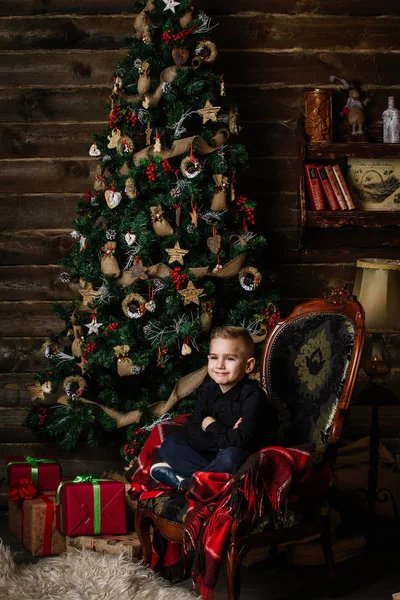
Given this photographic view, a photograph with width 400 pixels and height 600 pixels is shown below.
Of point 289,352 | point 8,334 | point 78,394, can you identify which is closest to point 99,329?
point 78,394

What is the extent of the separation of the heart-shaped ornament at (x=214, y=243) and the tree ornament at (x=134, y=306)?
38cm

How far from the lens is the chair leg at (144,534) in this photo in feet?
9.89

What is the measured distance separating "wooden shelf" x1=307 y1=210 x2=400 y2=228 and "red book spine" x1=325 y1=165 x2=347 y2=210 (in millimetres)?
36

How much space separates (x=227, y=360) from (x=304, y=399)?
0.34 metres

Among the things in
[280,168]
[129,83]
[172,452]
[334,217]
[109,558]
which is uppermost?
[129,83]

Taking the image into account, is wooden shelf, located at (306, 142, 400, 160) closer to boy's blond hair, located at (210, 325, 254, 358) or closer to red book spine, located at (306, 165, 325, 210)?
red book spine, located at (306, 165, 325, 210)

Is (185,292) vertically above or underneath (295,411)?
above

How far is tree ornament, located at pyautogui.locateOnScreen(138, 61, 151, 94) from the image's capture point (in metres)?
3.75

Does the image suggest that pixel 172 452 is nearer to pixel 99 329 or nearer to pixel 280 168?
pixel 99 329

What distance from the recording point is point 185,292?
370cm

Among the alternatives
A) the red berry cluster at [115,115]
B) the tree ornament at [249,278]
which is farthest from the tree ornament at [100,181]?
the tree ornament at [249,278]

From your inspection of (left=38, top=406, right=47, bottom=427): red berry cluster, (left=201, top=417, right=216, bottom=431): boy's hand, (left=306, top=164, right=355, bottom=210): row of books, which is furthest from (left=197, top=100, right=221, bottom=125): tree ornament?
(left=38, top=406, right=47, bottom=427): red berry cluster

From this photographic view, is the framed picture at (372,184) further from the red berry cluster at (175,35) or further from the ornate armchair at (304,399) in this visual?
the ornate armchair at (304,399)

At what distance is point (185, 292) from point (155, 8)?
130cm
